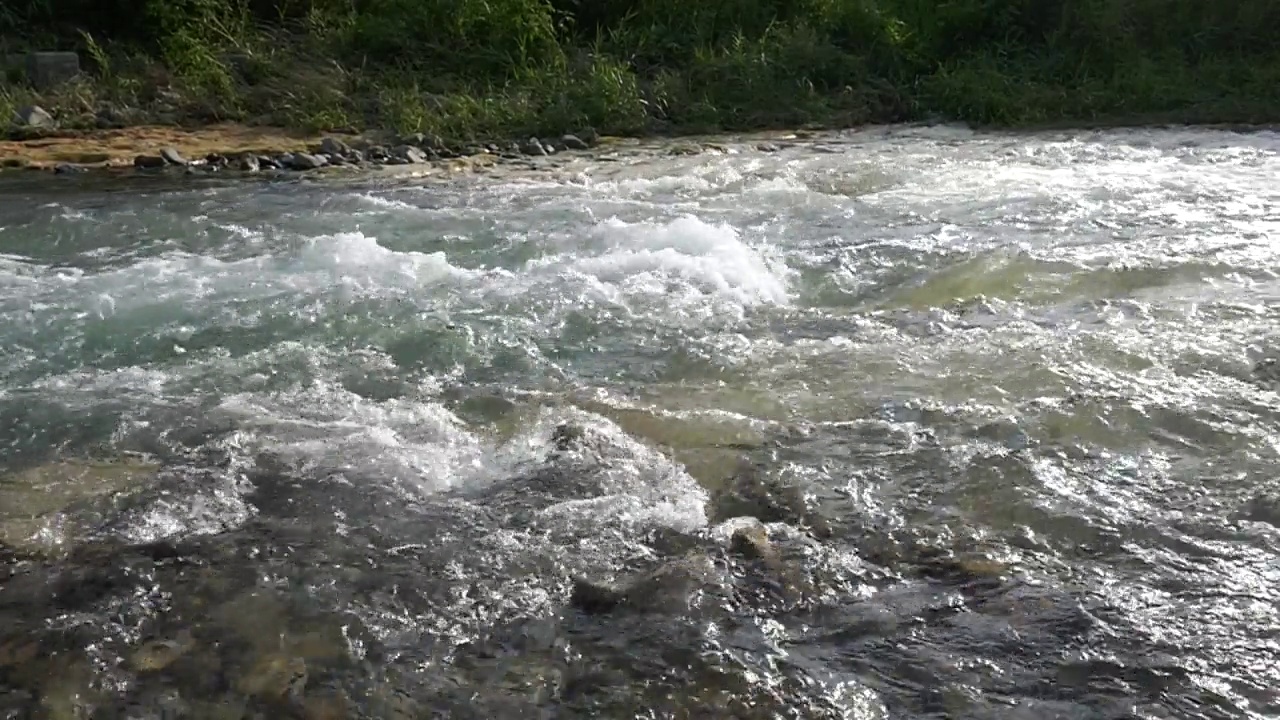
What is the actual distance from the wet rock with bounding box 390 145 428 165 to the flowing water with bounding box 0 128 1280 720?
3000 millimetres

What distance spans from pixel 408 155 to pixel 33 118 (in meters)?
3.66

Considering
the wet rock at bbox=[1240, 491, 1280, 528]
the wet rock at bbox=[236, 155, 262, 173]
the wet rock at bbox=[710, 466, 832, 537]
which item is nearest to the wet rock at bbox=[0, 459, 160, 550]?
the wet rock at bbox=[710, 466, 832, 537]

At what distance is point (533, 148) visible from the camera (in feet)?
37.3

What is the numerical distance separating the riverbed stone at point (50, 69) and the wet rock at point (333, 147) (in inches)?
128

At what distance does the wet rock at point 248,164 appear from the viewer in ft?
34.1

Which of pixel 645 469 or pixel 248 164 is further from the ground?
pixel 645 469

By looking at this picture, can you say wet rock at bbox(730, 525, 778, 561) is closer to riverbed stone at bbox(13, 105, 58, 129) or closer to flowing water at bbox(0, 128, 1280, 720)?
flowing water at bbox(0, 128, 1280, 720)

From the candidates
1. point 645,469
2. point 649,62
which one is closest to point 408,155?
point 649,62

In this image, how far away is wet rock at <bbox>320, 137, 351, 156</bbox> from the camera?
1097cm

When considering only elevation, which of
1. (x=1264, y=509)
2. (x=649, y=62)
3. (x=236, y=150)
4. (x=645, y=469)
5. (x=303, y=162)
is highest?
(x=1264, y=509)

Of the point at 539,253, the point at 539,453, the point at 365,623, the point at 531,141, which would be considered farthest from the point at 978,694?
the point at 531,141

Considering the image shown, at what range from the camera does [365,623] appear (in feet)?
11.0

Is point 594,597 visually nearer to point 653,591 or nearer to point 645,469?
point 653,591

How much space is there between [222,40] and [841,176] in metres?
7.53
